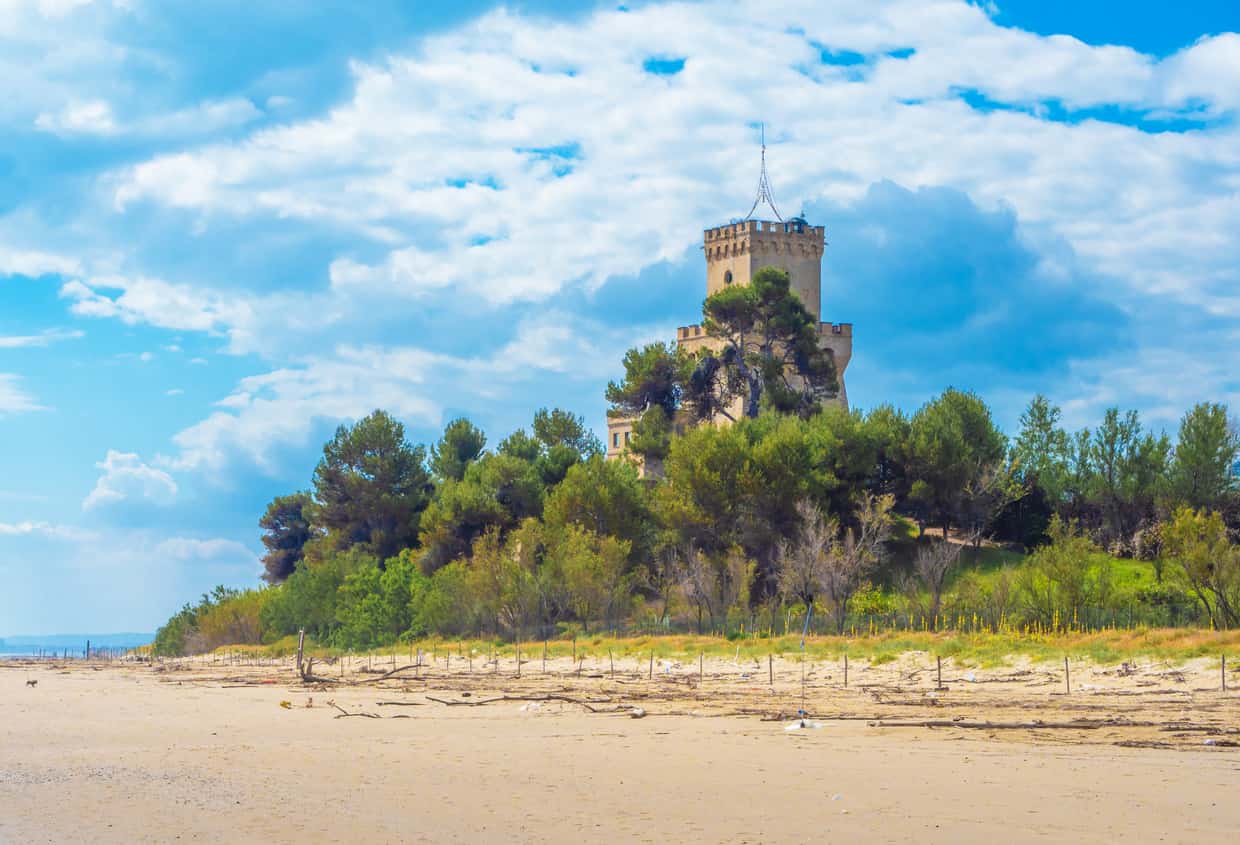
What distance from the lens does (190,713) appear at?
80.3 feet

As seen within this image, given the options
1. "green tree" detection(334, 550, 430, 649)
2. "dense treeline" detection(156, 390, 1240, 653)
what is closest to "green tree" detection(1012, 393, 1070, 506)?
"dense treeline" detection(156, 390, 1240, 653)

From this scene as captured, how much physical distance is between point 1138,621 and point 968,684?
9850 mm

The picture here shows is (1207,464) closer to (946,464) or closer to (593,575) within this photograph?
(946,464)

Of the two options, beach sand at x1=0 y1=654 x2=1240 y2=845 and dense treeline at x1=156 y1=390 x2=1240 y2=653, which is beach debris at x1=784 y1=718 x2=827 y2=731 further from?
dense treeline at x1=156 y1=390 x2=1240 y2=653

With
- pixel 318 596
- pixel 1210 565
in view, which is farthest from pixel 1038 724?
pixel 318 596

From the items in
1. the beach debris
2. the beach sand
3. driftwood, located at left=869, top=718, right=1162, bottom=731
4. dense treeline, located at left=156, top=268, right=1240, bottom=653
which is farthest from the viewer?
dense treeline, located at left=156, top=268, right=1240, bottom=653

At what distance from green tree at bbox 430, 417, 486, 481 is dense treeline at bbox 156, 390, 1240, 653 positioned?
699 centimetres

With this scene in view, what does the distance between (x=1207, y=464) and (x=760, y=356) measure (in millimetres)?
18409

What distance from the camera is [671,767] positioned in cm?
1490

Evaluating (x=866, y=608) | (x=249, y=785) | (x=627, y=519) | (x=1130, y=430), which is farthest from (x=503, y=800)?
(x=1130, y=430)

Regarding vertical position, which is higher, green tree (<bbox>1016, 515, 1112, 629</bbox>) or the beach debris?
green tree (<bbox>1016, 515, 1112, 629</bbox>)

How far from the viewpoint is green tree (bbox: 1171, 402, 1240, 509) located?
49.0 metres

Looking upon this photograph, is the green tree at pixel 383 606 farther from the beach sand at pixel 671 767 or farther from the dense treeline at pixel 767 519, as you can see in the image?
the beach sand at pixel 671 767

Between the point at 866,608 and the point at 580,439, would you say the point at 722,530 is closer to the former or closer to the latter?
the point at 866,608
